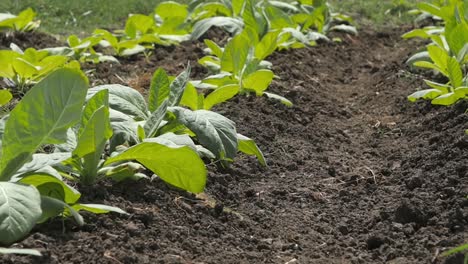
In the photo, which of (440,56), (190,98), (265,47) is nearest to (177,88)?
(190,98)

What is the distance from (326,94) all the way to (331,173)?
1.71m

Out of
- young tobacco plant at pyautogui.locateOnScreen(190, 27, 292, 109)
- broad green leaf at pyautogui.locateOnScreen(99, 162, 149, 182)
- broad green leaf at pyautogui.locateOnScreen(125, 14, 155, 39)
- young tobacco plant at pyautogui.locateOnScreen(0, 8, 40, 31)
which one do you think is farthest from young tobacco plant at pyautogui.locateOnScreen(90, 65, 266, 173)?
young tobacco plant at pyautogui.locateOnScreen(0, 8, 40, 31)

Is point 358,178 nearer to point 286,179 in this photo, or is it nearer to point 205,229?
point 286,179

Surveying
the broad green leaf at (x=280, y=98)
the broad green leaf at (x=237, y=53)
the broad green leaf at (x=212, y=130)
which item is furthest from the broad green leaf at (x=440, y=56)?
the broad green leaf at (x=212, y=130)

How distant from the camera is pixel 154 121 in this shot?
3605 mm

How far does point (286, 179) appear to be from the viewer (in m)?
4.13

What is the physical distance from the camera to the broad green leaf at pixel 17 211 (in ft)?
8.39

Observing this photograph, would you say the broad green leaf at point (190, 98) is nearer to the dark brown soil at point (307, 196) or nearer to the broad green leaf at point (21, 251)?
A: the dark brown soil at point (307, 196)

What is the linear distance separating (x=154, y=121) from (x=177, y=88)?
268 mm

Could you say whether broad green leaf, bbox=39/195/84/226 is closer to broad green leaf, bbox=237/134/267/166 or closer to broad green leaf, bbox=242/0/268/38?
broad green leaf, bbox=237/134/267/166

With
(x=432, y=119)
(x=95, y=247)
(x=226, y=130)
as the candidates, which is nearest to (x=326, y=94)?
(x=432, y=119)

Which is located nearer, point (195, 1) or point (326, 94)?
point (326, 94)

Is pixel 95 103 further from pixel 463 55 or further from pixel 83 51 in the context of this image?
pixel 83 51

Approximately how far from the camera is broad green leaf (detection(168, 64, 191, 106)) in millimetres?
3754
